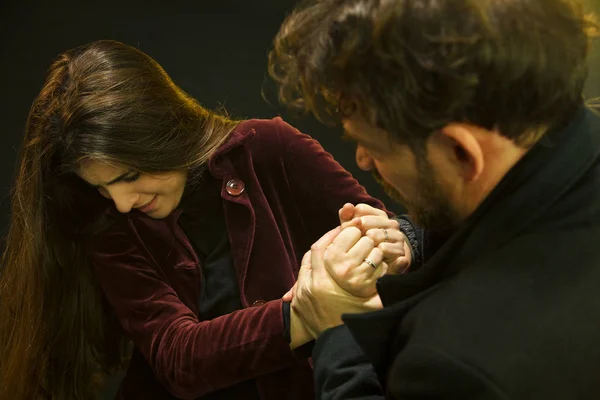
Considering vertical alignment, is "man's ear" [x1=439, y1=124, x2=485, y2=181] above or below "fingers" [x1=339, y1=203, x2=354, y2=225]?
above

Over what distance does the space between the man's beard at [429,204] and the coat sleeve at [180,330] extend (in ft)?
1.28

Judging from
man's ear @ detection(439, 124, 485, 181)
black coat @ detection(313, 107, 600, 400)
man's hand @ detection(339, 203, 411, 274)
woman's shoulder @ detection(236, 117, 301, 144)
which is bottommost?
man's hand @ detection(339, 203, 411, 274)

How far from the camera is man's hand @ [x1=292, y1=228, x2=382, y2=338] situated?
1012 millimetres

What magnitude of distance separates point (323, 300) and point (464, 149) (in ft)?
1.22

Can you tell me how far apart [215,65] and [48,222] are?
59 centimetres

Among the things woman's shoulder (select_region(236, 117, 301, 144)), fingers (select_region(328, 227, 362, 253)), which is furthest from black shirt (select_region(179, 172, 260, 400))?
fingers (select_region(328, 227, 362, 253))

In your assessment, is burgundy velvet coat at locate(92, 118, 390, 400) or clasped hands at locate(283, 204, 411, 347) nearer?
clasped hands at locate(283, 204, 411, 347)

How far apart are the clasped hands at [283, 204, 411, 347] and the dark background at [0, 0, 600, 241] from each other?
25.3 inches

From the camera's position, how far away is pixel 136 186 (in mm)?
1238

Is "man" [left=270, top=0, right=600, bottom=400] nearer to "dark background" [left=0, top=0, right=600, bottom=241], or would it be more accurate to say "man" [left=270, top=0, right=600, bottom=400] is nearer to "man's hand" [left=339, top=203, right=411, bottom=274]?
"man's hand" [left=339, top=203, right=411, bottom=274]

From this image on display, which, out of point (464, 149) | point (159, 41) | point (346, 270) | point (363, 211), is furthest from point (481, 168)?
point (159, 41)

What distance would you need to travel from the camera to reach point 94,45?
124 cm

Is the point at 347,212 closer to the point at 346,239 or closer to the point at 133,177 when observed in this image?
the point at 346,239

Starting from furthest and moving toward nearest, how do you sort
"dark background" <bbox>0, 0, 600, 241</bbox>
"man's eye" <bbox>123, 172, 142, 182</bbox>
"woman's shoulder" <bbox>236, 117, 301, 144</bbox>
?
1. "dark background" <bbox>0, 0, 600, 241</bbox>
2. "woman's shoulder" <bbox>236, 117, 301, 144</bbox>
3. "man's eye" <bbox>123, 172, 142, 182</bbox>
